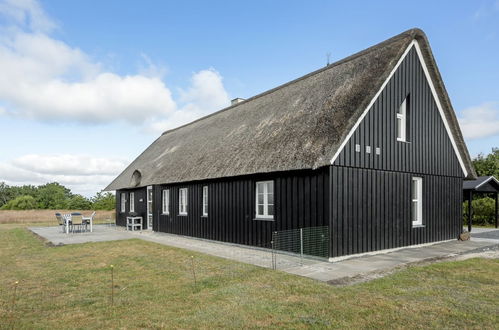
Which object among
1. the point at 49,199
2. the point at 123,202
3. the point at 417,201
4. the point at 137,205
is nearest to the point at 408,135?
the point at 417,201

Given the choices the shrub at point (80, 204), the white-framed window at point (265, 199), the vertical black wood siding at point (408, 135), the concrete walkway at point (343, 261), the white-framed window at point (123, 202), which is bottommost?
the shrub at point (80, 204)

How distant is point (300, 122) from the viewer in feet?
40.4

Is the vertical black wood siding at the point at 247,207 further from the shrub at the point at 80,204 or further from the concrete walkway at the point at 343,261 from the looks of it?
the shrub at the point at 80,204

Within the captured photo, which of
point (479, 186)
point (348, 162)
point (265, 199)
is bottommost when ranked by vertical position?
point (265, 199)

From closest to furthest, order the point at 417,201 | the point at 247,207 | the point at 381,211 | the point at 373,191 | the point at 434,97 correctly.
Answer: the point at 373,191
the point at 381,211
the point at 247,207
the point at 417,201
the point at 434,97

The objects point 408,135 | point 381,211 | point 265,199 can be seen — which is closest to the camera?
point 381,211

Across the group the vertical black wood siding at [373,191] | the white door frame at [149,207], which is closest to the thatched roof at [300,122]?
the vertical black wood siding at [373,191]

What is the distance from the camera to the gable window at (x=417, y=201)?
1345 centimetres

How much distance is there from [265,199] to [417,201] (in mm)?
5909

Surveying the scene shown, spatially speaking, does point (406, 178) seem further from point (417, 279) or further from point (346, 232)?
point (417, 279)

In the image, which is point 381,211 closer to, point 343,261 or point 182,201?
point 343,261

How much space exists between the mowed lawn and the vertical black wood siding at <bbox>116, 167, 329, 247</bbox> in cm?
259

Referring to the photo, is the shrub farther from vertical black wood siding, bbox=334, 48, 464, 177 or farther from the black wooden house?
vertical black wood siding, bbox=334, 48, 464, 177

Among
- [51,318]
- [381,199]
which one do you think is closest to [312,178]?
[381,199]
